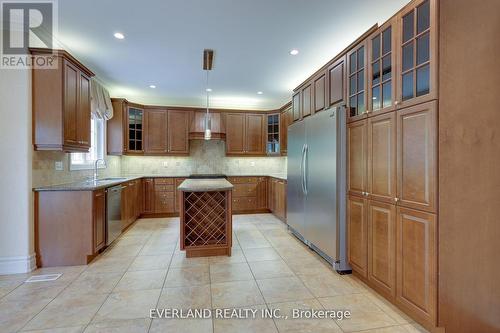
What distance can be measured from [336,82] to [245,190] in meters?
3.57

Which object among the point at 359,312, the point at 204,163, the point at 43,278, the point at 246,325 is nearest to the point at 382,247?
the point at 359,312

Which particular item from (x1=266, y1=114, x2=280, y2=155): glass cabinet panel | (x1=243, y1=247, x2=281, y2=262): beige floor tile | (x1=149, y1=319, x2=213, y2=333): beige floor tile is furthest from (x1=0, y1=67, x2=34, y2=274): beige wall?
(x1=266, y1=114, x2=280, y2=155): glass cabinet panel

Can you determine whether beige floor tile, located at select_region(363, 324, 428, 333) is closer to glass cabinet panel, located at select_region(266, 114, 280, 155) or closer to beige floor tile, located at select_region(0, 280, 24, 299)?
beige floor tile, located at select_region(0, 280, 24, 299)

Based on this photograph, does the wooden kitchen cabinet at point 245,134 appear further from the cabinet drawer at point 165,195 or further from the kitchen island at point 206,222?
the kitchen island at point 206,222

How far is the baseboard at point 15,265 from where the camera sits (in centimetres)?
274

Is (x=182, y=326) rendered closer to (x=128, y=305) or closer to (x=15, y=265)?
(x=128, y=305)

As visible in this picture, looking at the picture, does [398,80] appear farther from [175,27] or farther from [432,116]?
[175,27]

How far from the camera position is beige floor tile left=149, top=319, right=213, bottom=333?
6.02 feet

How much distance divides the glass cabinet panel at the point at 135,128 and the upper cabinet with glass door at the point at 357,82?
4.69 meters

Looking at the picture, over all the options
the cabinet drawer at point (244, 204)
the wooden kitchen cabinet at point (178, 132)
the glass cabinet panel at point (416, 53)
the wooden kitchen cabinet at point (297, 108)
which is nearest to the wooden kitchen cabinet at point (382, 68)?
the glass cabinet panel at point (416, 53)

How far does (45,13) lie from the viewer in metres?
2.64

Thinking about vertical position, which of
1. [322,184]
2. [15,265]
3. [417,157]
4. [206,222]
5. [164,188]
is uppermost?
[417,157]

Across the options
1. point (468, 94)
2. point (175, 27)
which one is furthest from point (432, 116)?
point (175, 27)

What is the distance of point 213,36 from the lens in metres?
3.09
